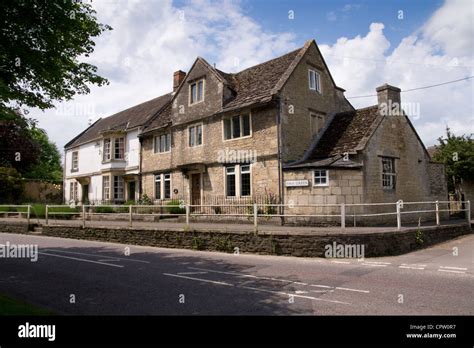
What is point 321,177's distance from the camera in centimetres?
1727

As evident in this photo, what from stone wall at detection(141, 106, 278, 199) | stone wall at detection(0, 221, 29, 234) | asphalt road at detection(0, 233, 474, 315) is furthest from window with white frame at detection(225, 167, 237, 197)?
stone wall at detection(0, 221, 29, 234)

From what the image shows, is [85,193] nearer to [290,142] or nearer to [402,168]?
[290,142]

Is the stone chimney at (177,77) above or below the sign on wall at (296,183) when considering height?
above

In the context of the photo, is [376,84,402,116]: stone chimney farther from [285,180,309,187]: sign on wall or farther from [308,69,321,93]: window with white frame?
[285,180,309,187]: sign on wall

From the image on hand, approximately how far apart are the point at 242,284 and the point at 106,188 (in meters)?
25.7

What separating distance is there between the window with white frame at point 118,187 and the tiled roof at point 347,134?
1704 centimetres

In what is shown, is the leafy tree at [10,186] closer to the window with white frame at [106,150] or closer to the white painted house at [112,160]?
the white painted house at [112,160]

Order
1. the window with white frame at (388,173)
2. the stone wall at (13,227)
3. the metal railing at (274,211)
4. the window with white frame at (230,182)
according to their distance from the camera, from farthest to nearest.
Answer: the stone wall at (13,227) → the window with white frame at (230,182) → the window with white frame at (388,173) → the metal railing at (274,211)

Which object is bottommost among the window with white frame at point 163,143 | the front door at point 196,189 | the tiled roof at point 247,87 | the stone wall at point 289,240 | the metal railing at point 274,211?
the stone wall at point 289,240

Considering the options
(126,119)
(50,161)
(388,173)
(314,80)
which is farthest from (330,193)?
(50,161)

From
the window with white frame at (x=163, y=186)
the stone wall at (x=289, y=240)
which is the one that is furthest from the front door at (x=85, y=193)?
the stone wall at (x=289, y=240)

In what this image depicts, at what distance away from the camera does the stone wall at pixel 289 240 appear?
12.1m

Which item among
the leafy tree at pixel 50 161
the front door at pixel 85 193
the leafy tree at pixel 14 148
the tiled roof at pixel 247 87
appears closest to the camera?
the tiled roof at pixel 247 87
